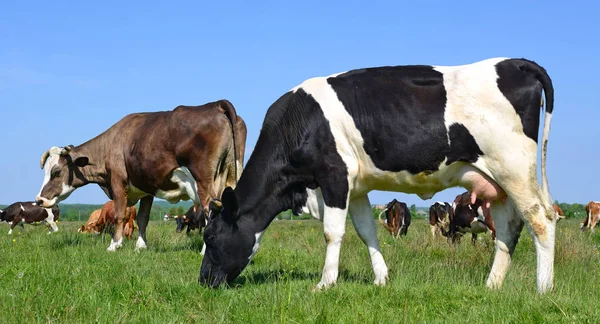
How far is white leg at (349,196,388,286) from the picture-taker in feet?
26.5

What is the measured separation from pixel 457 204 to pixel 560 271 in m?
9.51

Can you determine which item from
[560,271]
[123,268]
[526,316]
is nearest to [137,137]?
[123,268]

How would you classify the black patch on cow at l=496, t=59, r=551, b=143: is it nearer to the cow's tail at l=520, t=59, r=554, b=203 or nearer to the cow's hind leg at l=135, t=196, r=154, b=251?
the cow's tail at l=520, t=59, r=554, b=203

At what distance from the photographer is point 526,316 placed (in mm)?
5746

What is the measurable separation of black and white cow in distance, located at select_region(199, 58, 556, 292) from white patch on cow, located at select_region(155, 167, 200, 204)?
442 cm

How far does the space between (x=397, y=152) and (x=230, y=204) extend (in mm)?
2190

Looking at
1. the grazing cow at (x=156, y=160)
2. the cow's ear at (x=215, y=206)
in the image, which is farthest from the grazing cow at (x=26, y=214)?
the cow's ear at (x=215, y=206)

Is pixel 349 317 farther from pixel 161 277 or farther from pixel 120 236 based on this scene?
pixel 120 236

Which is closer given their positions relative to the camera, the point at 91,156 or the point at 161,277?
the point at 161,277

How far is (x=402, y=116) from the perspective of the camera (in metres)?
7.40

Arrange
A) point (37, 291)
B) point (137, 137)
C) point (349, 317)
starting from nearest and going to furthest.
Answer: point (349, 317) → point (37, 291) → point (137, 137)

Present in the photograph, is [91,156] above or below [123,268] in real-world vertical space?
above

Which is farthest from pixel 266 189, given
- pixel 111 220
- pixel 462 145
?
pixel 111 220

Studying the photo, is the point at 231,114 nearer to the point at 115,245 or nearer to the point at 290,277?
the point at 115,245
